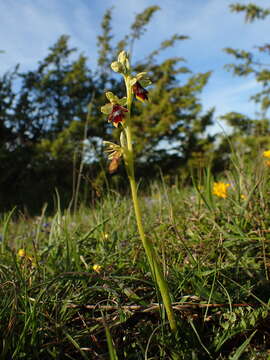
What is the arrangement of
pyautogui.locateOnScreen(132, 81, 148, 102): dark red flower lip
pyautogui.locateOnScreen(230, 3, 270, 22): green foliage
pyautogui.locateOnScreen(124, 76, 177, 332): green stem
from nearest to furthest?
pyautogui.locateOnScreen(124, 76, 177, 332): green stem
pyautogui.locateOnScreen(132, 81, 148, 102): dark red flower lip
pyautogui.locateOnScreen(230, 3, 270, 22): green foliage

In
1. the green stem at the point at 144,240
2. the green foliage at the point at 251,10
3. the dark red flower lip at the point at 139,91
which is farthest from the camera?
the green foliage at the point at 251,10

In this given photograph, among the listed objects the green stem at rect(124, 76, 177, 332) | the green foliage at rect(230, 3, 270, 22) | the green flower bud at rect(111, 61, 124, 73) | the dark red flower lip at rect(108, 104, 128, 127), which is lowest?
the green stem at rect(124, 76, 177, 332)

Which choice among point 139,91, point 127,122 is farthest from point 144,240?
point 139,91

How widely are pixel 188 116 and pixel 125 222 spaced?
12653 mm

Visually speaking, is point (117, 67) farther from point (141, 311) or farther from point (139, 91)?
point (141, 311)

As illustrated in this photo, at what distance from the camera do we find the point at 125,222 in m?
2.35

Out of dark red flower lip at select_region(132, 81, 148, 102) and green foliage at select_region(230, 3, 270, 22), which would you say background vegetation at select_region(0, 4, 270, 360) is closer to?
dark red flower lip at select_region(132, 81, 148, 102)

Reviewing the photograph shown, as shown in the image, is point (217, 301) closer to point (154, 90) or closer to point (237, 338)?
point (237, 338)

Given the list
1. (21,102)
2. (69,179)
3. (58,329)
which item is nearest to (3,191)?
(69,179)

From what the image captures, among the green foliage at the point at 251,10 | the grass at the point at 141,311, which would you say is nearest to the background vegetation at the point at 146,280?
the grass at the point at 141,311

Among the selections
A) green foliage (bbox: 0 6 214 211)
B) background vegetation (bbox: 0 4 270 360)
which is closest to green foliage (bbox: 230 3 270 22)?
green foliage (bbox: 0 6 214 211)

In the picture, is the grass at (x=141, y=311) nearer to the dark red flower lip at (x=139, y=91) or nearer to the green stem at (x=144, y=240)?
the green stem at (x=144, y=240)

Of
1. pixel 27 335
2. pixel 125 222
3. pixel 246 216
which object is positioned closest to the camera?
pixel 27 335

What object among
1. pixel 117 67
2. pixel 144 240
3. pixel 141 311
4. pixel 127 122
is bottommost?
pixel 141 311
